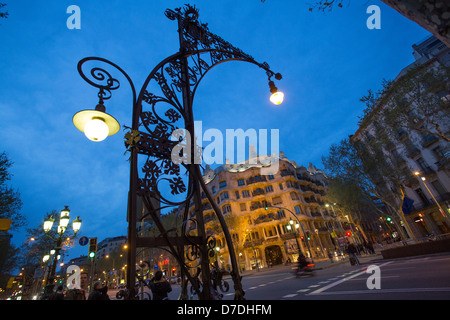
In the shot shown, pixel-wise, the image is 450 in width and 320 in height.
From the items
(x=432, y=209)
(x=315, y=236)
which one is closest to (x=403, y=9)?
(x=432, y=209)

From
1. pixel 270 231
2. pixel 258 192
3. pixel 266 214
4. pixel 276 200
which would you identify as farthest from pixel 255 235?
pixel 258 192

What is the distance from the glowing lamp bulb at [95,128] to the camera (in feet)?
8.55

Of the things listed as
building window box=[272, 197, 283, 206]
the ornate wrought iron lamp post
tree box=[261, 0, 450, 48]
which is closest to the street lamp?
the ornate wrought iron lamp post

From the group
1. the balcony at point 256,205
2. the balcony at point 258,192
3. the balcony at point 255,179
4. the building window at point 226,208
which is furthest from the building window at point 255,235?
the balcony at point 255,179

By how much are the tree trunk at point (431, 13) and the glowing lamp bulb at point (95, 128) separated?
11.1 ft

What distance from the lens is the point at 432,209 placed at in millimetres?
29875

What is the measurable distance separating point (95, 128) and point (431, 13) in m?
3.65

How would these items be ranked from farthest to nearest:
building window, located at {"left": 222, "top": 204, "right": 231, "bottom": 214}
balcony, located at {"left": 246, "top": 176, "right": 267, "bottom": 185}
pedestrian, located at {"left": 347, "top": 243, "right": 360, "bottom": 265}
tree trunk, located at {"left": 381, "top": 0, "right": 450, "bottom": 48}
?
balcony, located at {"left": 246, "top": 176, "right": 267, "bottom": 185} < building window, located at {"left": 222, "top": 204, "right": 231, "bottom": 214} < pedestrian, located at {"left": 347, "top": 243, "right": 360, "bottom": 265} < tree trunk, located at {"left": 381, "top": 0, "right": 450, "bottom": 48}

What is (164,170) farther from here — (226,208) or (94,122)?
(226,208)

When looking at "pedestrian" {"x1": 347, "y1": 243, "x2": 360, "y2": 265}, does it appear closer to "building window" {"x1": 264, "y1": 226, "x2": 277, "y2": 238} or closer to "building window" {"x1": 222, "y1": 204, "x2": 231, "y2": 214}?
"building window" {"x1": 264, "y1": 226, "x2": 277, "y2": 238}

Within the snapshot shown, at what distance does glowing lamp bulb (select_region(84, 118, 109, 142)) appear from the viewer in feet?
8.55

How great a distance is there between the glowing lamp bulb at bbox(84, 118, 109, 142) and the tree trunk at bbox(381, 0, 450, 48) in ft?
11.1

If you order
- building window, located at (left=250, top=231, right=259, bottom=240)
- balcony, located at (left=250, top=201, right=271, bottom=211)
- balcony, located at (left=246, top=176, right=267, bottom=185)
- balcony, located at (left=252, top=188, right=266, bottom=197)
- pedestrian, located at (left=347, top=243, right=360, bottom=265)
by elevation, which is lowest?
pedestrian, located at (left=347, top=243, right=360, bottom=265)
